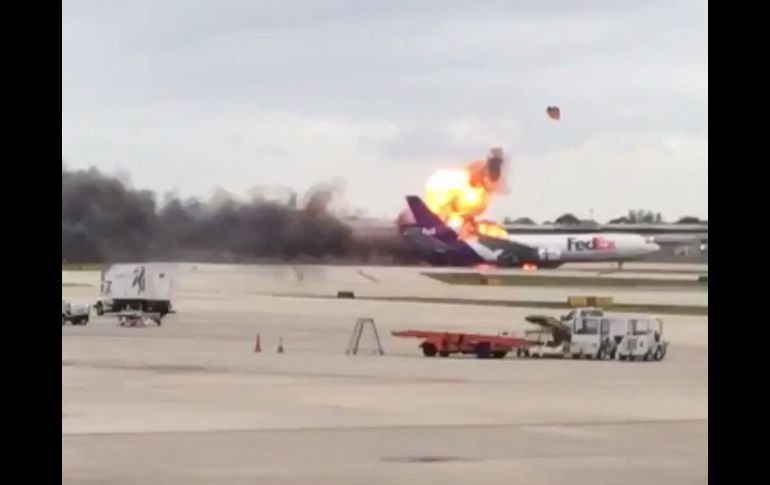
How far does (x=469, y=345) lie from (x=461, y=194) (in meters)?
3.52

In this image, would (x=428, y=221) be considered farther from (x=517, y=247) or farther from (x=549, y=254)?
(x=549, y=254)

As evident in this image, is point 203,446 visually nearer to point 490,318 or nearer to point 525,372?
point 525,372

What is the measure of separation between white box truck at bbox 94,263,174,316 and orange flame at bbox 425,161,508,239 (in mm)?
3556

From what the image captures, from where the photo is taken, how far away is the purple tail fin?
15677 mm

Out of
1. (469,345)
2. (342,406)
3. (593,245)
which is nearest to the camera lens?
(342,406)

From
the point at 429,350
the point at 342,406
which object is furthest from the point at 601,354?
the point at 342,406

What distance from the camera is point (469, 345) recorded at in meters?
12.8

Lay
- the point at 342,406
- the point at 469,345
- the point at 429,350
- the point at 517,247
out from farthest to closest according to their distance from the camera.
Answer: the point at 517,247 < the point at 429,350 < the point at 469,345 < the point at 342,406

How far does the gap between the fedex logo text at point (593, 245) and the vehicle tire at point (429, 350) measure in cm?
878

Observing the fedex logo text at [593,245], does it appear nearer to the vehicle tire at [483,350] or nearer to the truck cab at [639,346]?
the truck cab at [639,346]

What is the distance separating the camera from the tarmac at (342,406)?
17.4ft

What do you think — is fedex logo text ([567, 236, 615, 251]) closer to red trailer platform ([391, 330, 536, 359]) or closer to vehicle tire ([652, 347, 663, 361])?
vehicle tire ([652, 347, 663, 361])
